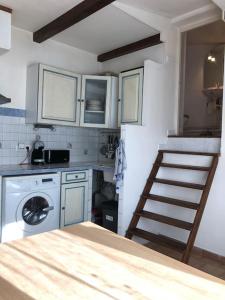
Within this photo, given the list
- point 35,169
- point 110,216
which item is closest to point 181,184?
point 110,216

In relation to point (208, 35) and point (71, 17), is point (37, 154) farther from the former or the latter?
point (208, 35)

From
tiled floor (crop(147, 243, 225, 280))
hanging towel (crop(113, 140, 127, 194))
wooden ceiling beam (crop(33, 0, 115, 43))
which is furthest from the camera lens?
hanging towel (crop(113, 140, 127, 194))

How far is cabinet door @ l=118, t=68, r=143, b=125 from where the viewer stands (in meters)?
3.15

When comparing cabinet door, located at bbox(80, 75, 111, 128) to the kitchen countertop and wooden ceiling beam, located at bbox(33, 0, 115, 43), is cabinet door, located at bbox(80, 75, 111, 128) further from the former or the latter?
wooden ceiling beam, located at bbox(33, 0, 115, 43)

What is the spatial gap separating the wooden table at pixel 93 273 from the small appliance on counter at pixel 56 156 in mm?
2202

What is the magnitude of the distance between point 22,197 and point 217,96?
3.74m

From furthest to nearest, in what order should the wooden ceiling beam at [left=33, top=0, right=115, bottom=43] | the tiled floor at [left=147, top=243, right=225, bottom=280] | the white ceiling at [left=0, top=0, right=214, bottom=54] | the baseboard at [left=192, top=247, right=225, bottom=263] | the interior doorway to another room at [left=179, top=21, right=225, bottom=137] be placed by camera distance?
1. the interior doorway to another room at [left=179, top=21, right=225, bottom=137]
2. the baseboard at [left=192, top=247, right=225, bottom=263]
3. the white ceiling at [left=0, top=0, right=214, bottom=54]
4. the tiled floor at [left=147, top=243, right=225, bottom=280]
5. the wooden ceiling beam at [left=33, top=0, right=115, bottom=43]

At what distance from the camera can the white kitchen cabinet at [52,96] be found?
3.15 m

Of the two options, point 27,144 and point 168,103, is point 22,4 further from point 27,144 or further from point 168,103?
point 168,103

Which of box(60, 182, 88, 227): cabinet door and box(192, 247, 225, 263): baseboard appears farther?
box(60, 182, 88, 227): cabinet door

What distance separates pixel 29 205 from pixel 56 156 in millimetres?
874

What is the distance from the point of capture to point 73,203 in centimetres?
319

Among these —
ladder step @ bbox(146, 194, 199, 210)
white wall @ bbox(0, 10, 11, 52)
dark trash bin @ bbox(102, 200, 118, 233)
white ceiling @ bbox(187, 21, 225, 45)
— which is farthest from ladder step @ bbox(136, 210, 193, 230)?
white ceiling @ bbox(187, 21, 225, 45)

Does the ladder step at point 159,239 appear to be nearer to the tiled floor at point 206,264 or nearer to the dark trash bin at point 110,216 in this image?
the tiled floor at point 206,264
